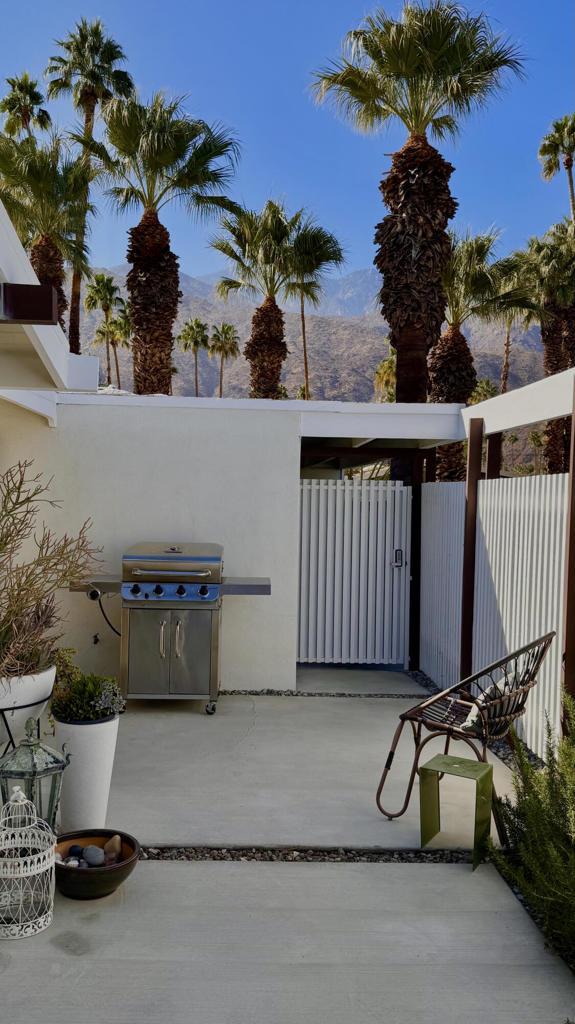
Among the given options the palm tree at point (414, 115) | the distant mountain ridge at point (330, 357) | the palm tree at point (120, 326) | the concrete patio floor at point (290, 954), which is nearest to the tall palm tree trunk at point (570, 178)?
the palm tree at point (414, 115)

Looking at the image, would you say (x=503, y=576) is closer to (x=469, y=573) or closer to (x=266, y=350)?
(x=469, y=573)

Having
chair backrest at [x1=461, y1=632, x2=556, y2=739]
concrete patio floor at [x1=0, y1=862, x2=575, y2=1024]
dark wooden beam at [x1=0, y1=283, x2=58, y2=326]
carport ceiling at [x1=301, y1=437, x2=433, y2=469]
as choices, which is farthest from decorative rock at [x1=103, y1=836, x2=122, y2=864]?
carport ceiling at [x1=301, y1=437, x2=433, y2=469]

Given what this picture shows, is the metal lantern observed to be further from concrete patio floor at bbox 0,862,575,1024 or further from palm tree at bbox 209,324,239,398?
palm tree at bbox 209,324,239,398

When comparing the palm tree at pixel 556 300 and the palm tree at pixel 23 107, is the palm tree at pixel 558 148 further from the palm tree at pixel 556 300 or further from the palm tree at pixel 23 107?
the palm tree at pixel 23 107

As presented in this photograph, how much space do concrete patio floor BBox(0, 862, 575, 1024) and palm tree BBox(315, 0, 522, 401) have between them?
9.57 meters

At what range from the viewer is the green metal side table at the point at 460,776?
402cm

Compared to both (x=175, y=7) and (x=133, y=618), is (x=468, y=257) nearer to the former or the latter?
(x=133, y=618)

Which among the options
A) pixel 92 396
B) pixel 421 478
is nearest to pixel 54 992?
pixel 92 396

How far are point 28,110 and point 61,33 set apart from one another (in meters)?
1.98

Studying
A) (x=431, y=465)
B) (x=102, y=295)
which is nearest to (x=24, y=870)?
(x=431, y=465)

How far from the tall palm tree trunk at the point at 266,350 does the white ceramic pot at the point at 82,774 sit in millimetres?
18353

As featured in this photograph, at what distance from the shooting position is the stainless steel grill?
6.82m

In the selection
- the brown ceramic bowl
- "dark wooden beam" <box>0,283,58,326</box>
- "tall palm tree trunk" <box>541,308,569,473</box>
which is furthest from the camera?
"tall palm tree trunk" <box>541,308,569,473</box>

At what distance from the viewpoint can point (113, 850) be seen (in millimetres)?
3750
